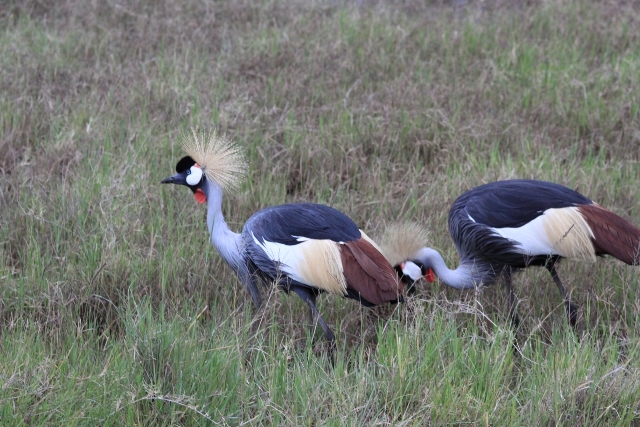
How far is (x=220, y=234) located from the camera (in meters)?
3.33

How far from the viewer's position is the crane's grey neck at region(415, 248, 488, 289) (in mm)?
3473

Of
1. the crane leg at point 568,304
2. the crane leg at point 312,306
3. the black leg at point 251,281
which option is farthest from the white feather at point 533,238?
the black leg at point 251,281

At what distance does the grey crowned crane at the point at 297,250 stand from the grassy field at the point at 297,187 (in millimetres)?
136

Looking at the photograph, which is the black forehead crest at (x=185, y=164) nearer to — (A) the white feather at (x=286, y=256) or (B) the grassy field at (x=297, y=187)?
(B) the grassy field at (x=297, y=187)

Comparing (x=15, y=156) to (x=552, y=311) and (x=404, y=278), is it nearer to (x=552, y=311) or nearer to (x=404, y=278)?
(x=404, y=278)

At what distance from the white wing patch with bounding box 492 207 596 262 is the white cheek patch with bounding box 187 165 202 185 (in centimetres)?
123

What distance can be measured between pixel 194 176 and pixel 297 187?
111 centimetres

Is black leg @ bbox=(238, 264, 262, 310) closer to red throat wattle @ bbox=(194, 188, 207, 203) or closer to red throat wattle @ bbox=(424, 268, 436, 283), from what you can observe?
red throat wattle @ bbox=(194, 188, 207, 203)

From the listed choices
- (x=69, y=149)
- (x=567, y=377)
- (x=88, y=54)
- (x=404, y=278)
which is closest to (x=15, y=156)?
(x=69, y=149)

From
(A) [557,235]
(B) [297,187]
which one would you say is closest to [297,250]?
(A) [557,235]

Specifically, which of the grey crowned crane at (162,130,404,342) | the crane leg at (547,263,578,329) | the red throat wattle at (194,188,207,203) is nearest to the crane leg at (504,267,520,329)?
the crane leg at (547,263,578,329)

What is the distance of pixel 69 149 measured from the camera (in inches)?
174

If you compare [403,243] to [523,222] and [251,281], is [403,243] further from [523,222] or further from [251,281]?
[251,281]

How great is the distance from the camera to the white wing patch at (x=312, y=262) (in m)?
3.10
